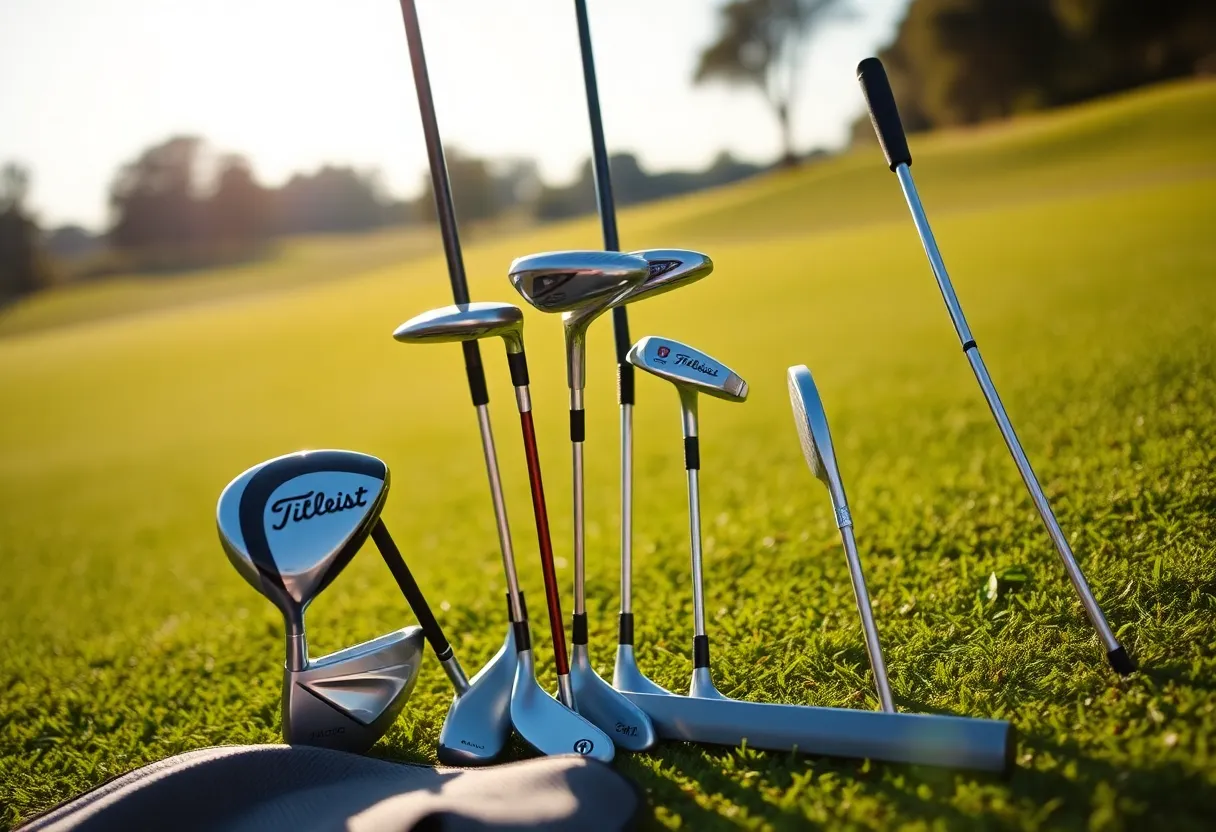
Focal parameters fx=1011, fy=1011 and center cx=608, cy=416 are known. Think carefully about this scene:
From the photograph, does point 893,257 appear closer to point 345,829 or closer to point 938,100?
point 345,829

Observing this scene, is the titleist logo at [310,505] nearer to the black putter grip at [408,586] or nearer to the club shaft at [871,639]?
the black putter grip at [408,586]

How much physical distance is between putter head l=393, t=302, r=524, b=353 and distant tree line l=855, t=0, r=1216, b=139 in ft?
121

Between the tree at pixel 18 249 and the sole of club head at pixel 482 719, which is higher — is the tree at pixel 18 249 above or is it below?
above

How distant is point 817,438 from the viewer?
7.45ft

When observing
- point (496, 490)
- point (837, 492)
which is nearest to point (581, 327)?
point (496, 490)

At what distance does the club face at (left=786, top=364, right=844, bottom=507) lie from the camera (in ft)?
7.45

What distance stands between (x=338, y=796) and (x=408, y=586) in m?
0.55

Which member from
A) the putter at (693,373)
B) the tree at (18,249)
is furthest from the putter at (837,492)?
the tree at (18,249)

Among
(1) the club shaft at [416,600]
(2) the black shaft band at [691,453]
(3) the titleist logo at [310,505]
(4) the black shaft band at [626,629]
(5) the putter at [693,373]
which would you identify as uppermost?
(5) the putter at [693,373]

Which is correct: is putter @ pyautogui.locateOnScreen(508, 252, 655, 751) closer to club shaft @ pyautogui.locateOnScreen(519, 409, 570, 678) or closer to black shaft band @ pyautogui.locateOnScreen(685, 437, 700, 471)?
club shaft @ pyautogui.locateOnScreen(519, 409, 570, 678)

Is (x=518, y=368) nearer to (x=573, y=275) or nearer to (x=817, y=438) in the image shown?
(x=573, y=275)

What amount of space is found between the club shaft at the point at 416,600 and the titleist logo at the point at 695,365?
85 centimetres

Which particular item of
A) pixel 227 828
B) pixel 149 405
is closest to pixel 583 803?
pixel 227 828

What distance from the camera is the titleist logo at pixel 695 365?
2369 mm
